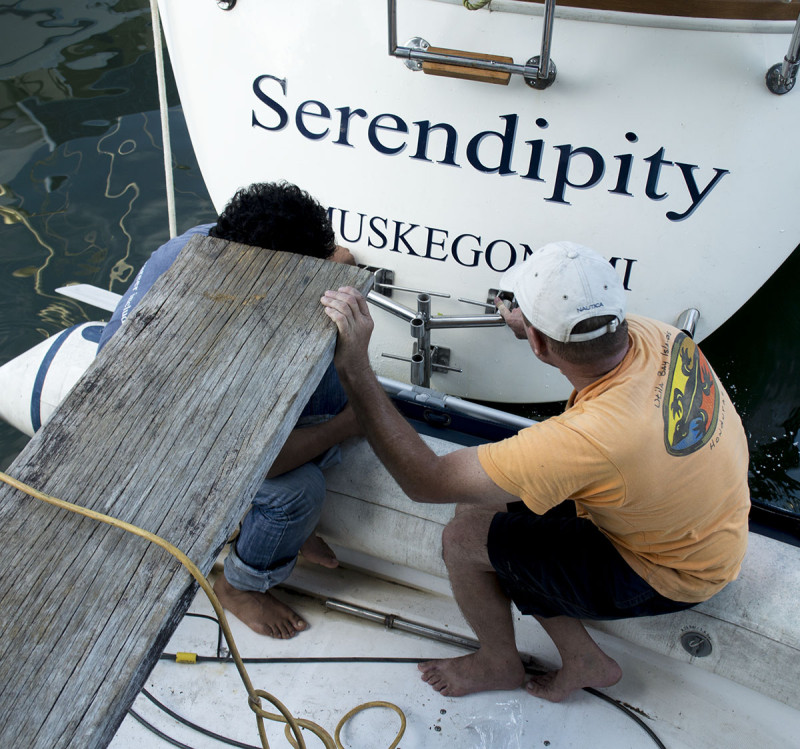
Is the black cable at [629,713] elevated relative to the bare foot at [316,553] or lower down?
lower down

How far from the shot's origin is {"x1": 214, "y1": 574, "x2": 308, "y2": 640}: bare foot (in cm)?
200

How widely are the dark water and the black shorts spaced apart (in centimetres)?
166

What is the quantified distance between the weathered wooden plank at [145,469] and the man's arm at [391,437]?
49 millimetres

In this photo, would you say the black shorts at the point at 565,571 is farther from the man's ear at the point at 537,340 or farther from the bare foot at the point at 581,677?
the man's ear at the point at 537,340

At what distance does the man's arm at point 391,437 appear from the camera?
4.51 feet

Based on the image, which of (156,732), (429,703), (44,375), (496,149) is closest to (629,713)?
(429,703)

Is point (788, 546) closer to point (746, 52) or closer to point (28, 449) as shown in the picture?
point (746, 52)

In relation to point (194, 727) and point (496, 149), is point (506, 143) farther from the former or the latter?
point (194, 727)

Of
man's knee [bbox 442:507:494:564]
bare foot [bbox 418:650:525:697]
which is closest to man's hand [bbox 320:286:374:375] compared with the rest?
man's knee [bbox 442:507:494:564]

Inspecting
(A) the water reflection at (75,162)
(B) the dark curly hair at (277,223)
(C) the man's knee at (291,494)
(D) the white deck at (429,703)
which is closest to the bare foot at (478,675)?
(D) the white deck at (429,703)

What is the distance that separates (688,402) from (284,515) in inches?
36.2

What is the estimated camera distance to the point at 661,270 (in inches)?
92.7

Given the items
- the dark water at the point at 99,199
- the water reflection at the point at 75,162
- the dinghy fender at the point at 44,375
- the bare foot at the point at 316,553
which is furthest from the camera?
the water reflection at the point at 75,162

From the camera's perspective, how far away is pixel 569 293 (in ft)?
4.38
